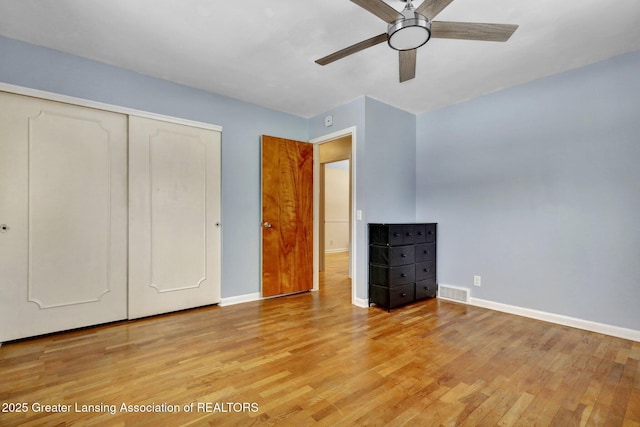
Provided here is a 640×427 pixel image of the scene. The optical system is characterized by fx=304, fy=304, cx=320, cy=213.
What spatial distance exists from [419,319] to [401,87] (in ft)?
8.24

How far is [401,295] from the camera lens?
11.5 feet

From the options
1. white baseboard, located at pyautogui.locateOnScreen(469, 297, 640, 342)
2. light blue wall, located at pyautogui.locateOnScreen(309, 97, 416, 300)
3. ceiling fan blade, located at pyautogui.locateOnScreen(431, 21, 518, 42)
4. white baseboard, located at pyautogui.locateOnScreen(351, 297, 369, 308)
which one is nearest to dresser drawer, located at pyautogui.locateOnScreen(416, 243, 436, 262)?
light blue wall, located at pyautogui.locateOnScreen(309, 97, 416, 300)

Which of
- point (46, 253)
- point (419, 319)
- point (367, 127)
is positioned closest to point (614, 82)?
point (367, 127)

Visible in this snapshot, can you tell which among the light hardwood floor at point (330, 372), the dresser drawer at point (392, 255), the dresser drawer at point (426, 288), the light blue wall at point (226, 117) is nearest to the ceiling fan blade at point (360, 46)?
the light blue wall at point (226, 117)

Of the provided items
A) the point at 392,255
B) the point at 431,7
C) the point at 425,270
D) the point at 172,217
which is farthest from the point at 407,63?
the point at 172,217

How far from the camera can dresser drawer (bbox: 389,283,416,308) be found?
3.39 metres

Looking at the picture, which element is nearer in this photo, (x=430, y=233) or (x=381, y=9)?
(x=381, y=9)

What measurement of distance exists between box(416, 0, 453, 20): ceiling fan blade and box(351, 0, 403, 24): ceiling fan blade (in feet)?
0.41

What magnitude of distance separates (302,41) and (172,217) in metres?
2.19

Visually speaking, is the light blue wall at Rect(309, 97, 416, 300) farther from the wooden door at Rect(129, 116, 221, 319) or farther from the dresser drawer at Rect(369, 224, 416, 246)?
the wooden door at Rect(129, 116, 221, 319)

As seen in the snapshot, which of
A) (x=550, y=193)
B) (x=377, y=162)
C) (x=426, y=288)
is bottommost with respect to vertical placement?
(x=426, y=288)

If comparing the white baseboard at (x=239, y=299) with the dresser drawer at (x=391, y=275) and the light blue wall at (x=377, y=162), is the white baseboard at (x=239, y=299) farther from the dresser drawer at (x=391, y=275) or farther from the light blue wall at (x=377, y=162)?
the dresser drawer at (x=391, y=275)

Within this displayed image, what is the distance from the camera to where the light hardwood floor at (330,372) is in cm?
161

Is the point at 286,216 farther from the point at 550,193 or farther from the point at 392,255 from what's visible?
the point at 550,193
